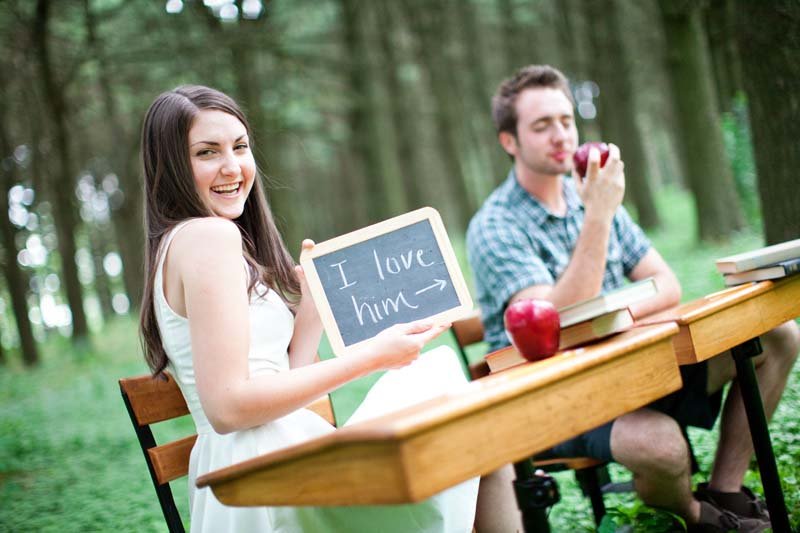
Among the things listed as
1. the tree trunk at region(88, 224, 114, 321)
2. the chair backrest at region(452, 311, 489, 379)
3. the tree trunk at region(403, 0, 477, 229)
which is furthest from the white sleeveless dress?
the tree trunk at region(88, 224, 114, 321)

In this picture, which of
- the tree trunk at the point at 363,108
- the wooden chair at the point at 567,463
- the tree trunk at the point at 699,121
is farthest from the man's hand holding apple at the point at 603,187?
the tree trunk at the point at 363,108

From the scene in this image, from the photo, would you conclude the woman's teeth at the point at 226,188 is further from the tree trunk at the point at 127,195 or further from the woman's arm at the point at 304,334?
the tree trunk at the point at 127,195

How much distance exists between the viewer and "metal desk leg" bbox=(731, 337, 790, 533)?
2562mm

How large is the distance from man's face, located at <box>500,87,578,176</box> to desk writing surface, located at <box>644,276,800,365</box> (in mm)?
1269

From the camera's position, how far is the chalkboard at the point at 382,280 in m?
2.15

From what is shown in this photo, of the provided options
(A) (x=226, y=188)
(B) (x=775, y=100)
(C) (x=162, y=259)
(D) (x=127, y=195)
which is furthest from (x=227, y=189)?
(D) (x=127, y=195)

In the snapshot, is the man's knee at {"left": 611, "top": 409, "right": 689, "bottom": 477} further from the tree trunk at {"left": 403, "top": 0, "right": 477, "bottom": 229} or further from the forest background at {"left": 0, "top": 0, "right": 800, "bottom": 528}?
the tree trunk at {"left": 403, "top": 0, "right": 477, "bottom": 229}

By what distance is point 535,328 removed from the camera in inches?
78.5

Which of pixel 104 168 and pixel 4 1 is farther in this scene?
pixel 104 168

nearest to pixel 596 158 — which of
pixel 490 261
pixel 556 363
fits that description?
pixel 490 261

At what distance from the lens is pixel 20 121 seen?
46.5 ft

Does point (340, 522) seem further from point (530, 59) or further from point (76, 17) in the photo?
point (530, 59)

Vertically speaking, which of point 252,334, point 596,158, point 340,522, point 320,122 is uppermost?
point 320,122

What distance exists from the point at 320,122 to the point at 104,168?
604 centimetres
